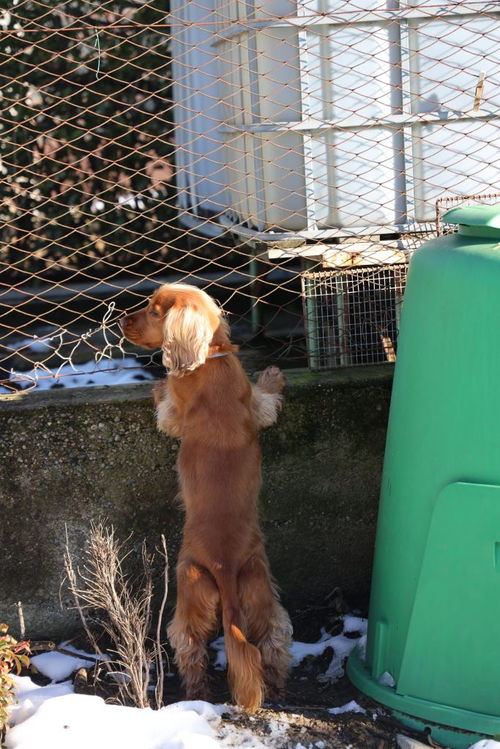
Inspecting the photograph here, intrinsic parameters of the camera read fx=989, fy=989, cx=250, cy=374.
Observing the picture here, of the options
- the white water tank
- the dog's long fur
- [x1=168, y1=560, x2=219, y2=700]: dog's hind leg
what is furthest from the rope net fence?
[x1=168, y1=560, x2=219, y2=700]: dog's hind leg

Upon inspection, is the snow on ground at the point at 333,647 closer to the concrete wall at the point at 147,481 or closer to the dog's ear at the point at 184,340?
the concrete wall at the point at 147,481

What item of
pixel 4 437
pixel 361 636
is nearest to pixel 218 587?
pixel 361 636

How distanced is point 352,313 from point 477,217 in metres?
1.38

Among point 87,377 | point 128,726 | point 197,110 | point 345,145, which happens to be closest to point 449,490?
point 128,726

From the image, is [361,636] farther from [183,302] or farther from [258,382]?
[183,302]

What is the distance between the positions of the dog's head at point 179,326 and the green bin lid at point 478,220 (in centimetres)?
103

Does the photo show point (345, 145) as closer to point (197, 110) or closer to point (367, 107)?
point (367, 107)

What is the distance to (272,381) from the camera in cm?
423

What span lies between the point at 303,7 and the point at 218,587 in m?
2.49

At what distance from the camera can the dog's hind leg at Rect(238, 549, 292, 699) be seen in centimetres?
369

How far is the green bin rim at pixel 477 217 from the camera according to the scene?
126 inches

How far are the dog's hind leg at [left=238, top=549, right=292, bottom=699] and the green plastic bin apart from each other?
0.39 m

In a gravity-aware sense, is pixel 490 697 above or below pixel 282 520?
below

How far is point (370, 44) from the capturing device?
4305 millimetres
